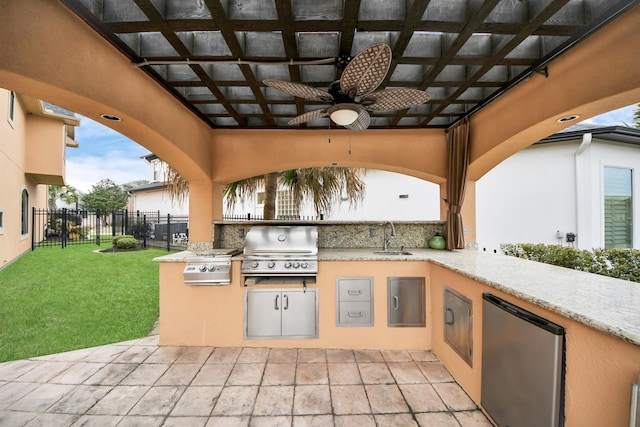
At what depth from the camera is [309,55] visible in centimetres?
224

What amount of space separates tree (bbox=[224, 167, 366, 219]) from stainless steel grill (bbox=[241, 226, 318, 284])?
6.70 ft

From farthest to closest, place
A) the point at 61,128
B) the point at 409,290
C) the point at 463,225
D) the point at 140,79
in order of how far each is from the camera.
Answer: the point at 61,128, the point at 463,225, the point at 409,290, the point at 140,79

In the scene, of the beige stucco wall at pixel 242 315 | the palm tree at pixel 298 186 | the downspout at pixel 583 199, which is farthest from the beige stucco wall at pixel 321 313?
the downspout at pixel 583 199

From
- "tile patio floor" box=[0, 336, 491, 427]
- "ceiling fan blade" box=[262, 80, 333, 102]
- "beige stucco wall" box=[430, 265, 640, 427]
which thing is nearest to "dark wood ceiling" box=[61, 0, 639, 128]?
"ceiling fan blade" box=[262, 80, 333, 102]

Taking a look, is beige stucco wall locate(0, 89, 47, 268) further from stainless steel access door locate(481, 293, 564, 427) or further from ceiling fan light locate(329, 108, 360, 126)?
stainless steel access door locate(481, 293, 564, 427)

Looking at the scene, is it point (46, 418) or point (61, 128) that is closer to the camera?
point (46, 418)

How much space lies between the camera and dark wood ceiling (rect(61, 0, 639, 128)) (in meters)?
1.80

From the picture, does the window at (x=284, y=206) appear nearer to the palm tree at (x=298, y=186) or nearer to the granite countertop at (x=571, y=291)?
the palm tree at (x=298, y=186)

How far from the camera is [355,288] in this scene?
2.91m

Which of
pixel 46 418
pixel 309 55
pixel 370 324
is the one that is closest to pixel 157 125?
pixel 309 55

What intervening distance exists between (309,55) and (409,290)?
2.48 m

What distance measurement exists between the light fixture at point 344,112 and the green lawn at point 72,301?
354cm

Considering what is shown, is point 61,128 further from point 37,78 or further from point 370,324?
point 370,324

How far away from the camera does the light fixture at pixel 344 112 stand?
2.06 meters
